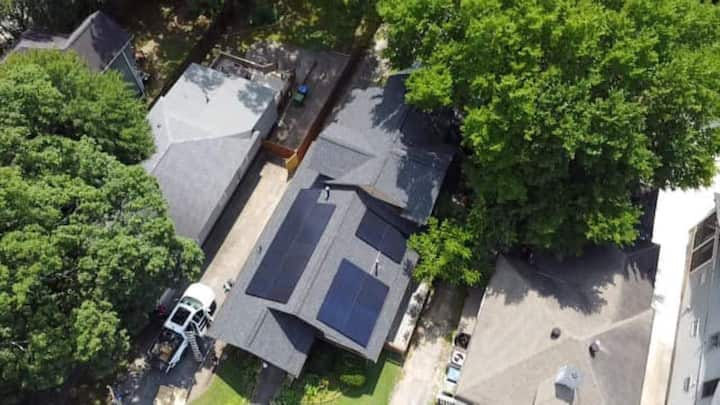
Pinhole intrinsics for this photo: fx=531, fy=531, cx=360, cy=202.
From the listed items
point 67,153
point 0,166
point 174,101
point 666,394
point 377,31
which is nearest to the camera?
point 0,166

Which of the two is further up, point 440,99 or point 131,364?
point 440,99

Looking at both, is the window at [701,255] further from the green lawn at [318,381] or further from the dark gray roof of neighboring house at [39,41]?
the dark gray roof of neighboring house at [39,41]

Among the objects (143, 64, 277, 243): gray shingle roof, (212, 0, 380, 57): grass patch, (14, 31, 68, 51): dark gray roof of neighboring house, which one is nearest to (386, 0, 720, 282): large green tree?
(143, 64, 277, 243): gray shingle roof

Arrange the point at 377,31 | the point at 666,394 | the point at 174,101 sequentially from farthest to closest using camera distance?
1. the point at 377,31
2. the point at 174,101
3. the point at 666,394

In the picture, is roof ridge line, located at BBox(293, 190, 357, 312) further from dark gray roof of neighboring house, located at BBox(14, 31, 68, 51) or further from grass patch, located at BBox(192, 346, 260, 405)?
dark gray roof of neighboring house, located at BBox(14, 31, 68, 51)

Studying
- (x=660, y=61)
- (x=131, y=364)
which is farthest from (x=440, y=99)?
(x=131, y=364)

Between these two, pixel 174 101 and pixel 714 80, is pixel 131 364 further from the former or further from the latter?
pixel 714 80

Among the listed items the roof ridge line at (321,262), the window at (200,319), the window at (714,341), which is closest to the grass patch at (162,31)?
the window at (200,319)
